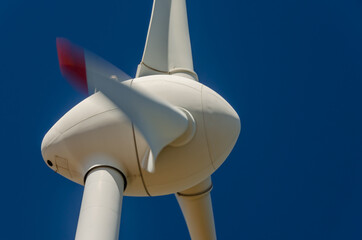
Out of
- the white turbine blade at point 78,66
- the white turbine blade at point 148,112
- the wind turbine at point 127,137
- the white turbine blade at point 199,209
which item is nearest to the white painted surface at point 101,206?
the wind turbine at point 127,137

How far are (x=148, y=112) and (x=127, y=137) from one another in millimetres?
959

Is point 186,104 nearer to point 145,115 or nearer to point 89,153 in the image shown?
point 145,115

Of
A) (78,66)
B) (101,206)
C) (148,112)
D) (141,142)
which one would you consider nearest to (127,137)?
(141,142)

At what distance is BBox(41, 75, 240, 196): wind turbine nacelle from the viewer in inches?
343

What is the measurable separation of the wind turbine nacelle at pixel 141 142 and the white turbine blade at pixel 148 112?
2.22ft

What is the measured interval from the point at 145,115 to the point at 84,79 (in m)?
1.12

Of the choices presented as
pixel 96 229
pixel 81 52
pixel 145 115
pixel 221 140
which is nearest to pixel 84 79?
pixel 81 52

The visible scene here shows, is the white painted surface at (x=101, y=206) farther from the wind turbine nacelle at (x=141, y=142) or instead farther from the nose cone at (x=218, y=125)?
the nose cone at (x=218, y=125)

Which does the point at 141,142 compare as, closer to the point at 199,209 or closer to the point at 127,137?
the point at 127,137

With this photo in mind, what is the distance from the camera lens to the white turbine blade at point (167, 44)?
37.3 ft

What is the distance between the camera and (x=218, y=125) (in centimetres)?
919

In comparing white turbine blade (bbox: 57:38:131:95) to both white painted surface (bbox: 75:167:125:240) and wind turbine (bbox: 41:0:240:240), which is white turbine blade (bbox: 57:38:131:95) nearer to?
wind turbine (bbox: 41:0:240:240)

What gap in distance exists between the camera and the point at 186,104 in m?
8.95

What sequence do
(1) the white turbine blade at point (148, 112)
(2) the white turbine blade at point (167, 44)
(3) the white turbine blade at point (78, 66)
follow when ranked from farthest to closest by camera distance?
(2) the white turbine blade at point (167, 44)
(1) the white turbine blade at point (148, 112)
(3) the white turbine blade at point (78, 66)
